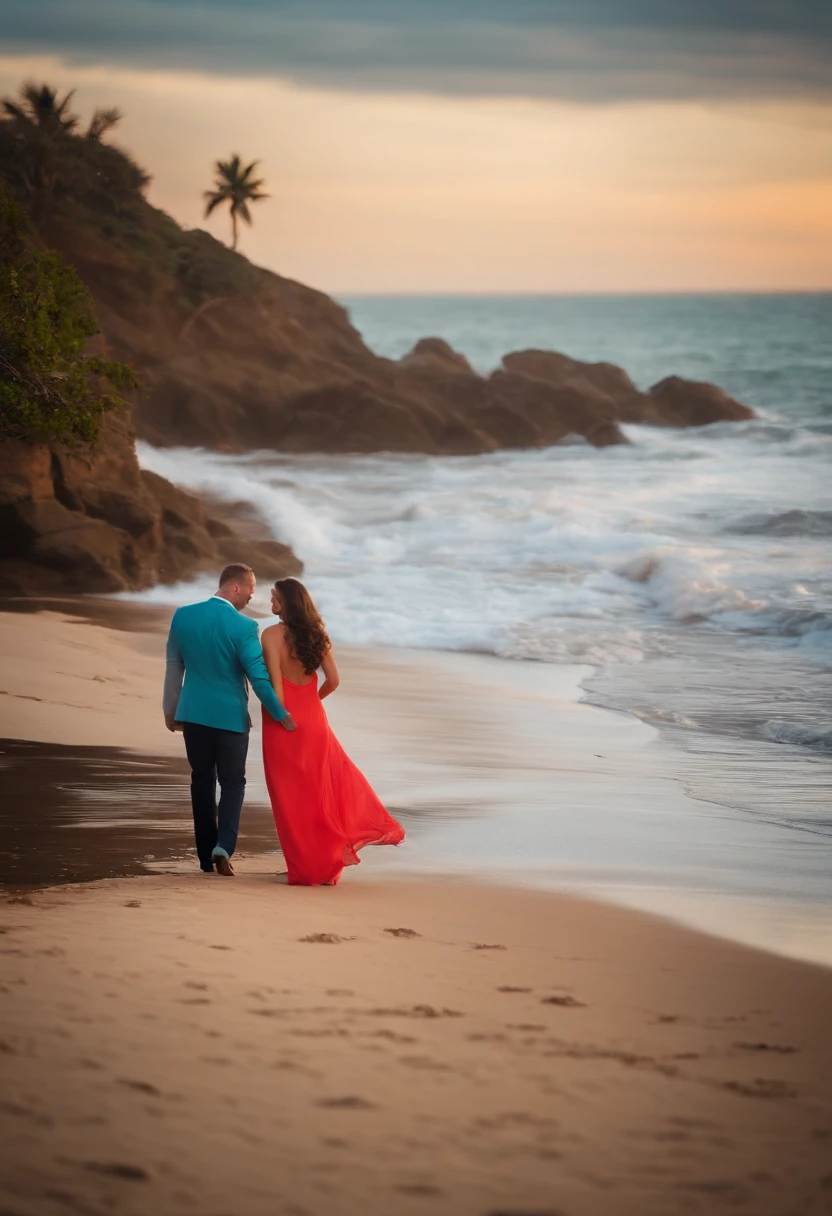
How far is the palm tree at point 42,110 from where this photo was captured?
41.8 metres

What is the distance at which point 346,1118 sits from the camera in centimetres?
382

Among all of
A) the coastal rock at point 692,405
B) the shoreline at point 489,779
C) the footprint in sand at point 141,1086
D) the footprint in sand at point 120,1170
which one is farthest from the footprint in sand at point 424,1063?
the coastal rock at point 692,405

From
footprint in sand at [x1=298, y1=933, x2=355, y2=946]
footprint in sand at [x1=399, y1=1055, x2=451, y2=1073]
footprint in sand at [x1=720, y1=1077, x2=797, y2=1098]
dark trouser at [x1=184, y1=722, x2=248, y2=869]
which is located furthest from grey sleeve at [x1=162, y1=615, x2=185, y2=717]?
footprint in sand at [x1=720, y1=1077, x2=797, y2=1098]

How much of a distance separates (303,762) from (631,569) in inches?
619

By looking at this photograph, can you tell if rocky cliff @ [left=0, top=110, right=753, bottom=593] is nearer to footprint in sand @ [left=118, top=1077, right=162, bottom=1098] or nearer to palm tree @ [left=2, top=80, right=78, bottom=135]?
palm tree @ [left=2, top=80, right=78, bottom=135]

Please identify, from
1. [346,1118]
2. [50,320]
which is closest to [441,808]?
[346,1118]

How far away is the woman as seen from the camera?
6719mm

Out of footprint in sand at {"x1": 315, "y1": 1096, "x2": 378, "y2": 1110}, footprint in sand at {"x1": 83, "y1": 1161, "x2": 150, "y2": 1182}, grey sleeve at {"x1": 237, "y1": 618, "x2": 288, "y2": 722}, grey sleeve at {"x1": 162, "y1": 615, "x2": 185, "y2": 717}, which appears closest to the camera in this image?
footprint in sand at {"x1": 83, "y1": 1161, "x2": 150, "y2": 1182}

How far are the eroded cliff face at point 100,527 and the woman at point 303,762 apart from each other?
1096cm

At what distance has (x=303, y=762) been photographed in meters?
6.73

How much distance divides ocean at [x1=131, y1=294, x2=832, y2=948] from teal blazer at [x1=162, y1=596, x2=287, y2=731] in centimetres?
372

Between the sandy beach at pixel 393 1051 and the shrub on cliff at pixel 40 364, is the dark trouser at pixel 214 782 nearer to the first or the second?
the sandy beach at pixel 393 1051

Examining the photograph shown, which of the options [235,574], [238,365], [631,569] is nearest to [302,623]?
[235,574]

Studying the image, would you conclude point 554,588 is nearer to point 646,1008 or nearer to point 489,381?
point 646,1008
